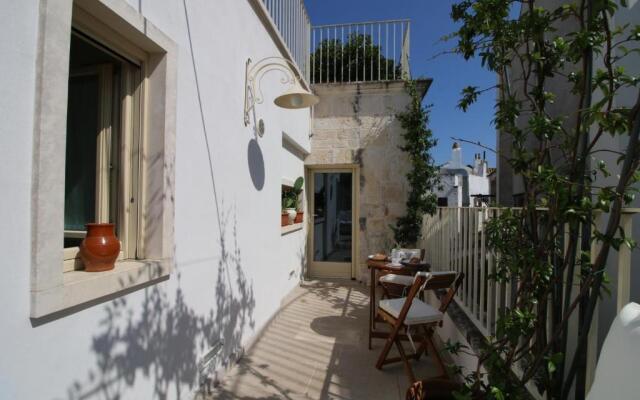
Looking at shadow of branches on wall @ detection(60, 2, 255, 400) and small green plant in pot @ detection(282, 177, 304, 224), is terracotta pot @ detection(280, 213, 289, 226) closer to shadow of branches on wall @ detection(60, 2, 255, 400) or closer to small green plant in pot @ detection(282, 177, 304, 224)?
small green plant in pot @ detection(282, 177, 304, 224)

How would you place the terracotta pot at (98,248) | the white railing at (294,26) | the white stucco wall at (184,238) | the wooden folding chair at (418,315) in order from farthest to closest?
the white railing at (294,26) < the wooden folding chair at (418,315) < the terracotta pot at (98,248) < the white stucco wall at (184,238)

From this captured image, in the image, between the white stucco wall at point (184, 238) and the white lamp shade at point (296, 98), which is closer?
the white stucco wall at point (184, 238)

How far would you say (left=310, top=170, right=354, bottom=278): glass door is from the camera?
5938 mm

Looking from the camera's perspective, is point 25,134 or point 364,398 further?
point 364,398

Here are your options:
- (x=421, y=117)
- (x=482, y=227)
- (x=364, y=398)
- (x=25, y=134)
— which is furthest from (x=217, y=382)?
(x=421, y=117)

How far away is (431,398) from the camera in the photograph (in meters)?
1.74

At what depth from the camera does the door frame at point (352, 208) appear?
5.76m

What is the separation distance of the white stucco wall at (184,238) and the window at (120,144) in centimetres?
12

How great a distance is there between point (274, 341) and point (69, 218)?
7.34 feet

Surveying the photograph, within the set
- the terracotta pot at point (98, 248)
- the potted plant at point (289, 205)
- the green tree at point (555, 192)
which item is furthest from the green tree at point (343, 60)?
the terracotta pot at point (98, 248)

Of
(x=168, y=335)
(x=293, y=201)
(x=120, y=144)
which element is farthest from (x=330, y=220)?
(x=120, y=144)

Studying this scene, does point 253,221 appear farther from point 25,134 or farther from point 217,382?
point 25,134

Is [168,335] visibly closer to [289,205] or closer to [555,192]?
[555,192]

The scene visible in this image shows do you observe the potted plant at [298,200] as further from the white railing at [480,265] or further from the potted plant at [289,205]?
the white railing at [480,265]
